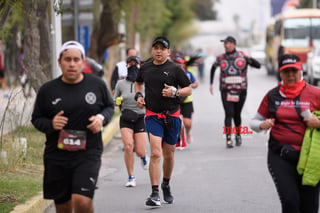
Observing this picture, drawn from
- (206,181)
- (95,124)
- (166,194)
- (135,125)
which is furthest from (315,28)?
(95,124)

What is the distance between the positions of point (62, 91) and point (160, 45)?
2621mm

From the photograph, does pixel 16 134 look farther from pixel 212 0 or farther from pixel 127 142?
pixel 212 0

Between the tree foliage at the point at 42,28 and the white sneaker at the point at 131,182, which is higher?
the tree foliage at the point at 42,28

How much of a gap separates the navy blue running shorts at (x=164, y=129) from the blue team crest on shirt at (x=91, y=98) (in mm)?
2598

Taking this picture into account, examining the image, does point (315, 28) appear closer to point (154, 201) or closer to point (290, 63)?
point (154, 201)

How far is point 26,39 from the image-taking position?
527 inches

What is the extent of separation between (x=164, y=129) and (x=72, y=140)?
2.79m

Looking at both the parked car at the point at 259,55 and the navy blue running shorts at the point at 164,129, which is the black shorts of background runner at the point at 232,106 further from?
the parked car at the point at 259,55

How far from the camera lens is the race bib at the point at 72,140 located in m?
5.95

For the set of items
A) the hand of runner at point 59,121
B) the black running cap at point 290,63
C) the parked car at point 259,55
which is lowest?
the parked car at point 259,55

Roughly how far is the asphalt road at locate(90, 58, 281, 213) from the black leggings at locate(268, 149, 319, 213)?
7.16 ft

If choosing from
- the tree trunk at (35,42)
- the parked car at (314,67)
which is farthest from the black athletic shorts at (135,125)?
the parked car at (314,67)

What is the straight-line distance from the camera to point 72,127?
598 centimetres

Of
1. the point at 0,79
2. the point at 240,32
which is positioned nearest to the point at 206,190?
the point at 0,79
